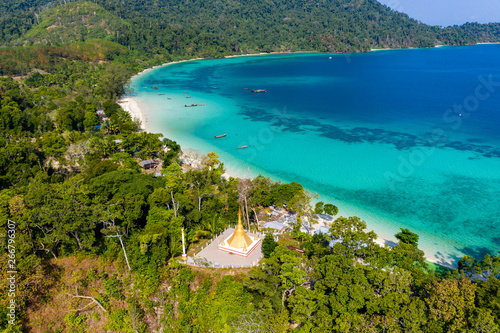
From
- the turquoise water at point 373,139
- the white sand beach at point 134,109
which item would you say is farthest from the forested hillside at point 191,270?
the white sand beach at point 134,109

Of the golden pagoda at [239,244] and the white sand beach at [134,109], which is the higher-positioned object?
the white sand beach at [134,109]

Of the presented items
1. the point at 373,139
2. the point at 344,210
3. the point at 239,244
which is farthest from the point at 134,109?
the point at 239,244

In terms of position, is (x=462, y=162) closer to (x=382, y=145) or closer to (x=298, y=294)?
(x=382, y=145)

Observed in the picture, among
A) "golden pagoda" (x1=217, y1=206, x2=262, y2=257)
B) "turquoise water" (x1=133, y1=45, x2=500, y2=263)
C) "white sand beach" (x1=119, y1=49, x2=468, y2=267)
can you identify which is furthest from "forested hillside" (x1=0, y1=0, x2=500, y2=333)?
"turquoise water" (x1=133, y1=45, x2=500, y2=263)

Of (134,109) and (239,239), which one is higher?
(134,109)

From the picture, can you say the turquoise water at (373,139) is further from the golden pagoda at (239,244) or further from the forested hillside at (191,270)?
the golden pagoda at (239,244)

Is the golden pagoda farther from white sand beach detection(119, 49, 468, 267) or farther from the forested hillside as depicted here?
white sand beach detection(119, 49, 468, 267)

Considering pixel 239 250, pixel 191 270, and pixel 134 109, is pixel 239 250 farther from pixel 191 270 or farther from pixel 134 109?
pixel 134 109

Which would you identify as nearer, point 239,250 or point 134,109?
point 239,250

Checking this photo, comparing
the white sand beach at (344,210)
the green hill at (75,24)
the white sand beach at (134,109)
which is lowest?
the white sand beach at (344,210)
